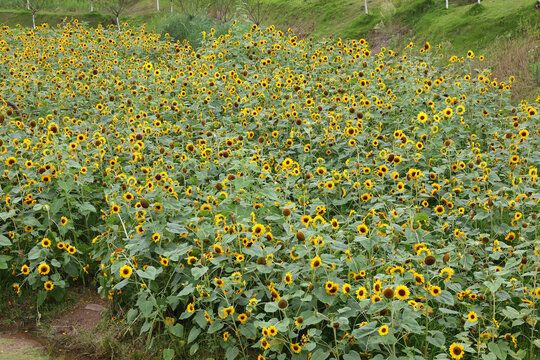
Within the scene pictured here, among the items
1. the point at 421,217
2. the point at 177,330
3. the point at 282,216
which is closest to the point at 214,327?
the point at 177,330

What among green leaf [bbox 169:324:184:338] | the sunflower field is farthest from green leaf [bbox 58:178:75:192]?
green leaf [bbox 169:324:184:338]

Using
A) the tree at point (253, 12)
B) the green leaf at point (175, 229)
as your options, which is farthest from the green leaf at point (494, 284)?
the tree at point (253, 12)

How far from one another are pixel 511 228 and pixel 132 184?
3.24 metres

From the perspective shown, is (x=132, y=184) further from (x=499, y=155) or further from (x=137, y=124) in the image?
(x=499, y=155)

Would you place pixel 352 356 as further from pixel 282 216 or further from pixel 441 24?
→ pixel 441 24

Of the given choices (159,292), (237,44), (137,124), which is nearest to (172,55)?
(237,44)

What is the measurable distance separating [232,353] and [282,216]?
1.15m

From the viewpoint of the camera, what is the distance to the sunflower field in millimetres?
2975

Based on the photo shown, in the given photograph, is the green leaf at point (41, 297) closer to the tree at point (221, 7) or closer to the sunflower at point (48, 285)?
the sunflower at point (48, 285)

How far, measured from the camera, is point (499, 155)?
509 centimetres

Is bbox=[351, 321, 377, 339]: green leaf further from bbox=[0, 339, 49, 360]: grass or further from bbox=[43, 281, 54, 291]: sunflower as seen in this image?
bbox=[43, 281, 54, 291]: sunflower

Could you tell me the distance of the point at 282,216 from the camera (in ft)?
12.2

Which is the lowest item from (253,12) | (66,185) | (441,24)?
(66,185)

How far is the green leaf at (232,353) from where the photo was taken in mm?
2988
